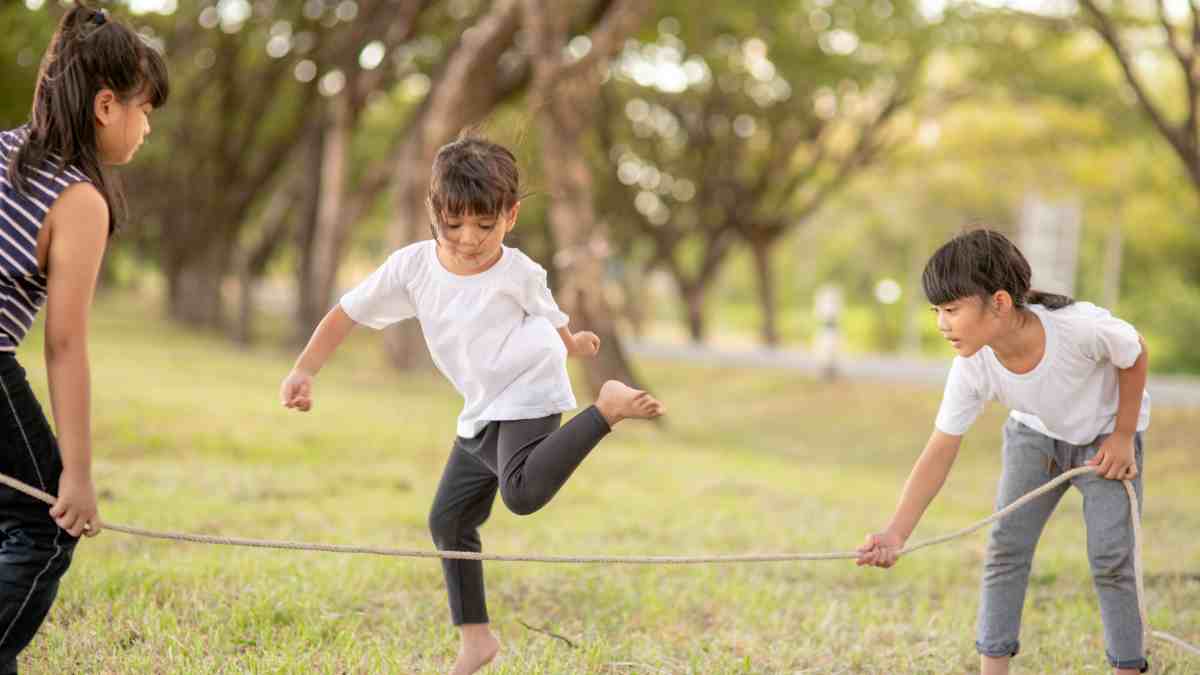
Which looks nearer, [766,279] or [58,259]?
[58,259]

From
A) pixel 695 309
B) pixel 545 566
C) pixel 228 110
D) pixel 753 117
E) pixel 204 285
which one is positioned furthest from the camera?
pixel 695 309

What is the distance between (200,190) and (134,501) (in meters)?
18.6

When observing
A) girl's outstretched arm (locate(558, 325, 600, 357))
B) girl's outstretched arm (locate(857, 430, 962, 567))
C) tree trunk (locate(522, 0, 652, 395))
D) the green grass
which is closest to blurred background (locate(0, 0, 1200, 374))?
tree trunk (locate(522, 0, 652, 395))

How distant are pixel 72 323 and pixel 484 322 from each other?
1.06 m

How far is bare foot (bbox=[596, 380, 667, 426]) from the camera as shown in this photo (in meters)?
2.92

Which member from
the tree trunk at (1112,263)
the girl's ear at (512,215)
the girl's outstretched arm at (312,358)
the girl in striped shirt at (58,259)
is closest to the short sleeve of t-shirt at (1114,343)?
the girl's ear at (512,215)

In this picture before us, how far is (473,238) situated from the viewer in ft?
10.0

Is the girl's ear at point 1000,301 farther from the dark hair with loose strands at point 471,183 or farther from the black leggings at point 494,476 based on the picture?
the dark hair with loose strands at point 471,183

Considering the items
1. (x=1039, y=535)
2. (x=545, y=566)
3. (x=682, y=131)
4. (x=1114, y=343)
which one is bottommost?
(x=545, y=566)

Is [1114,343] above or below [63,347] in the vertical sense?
below

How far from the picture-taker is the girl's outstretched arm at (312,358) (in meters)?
3.15

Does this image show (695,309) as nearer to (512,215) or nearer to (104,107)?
(512,215)

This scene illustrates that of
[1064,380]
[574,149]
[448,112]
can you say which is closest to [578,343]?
[1064,380]

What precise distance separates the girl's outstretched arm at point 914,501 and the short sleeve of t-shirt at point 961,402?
0.03 m
